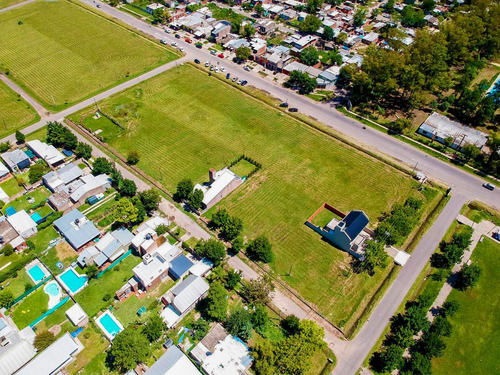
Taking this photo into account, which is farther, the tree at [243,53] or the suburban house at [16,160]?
the tree at [243,53]

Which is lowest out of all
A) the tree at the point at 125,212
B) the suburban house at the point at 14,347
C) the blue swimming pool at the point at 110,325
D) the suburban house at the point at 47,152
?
the suburban house at the point at 14,347

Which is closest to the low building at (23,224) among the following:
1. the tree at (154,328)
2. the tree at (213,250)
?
the tree at (154,328)

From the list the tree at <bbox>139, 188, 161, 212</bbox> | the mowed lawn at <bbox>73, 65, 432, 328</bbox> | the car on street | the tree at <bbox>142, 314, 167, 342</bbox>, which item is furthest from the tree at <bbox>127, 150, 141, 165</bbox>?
the car on street

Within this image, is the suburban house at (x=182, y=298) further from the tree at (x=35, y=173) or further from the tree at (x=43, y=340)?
the tree at (x=35, y=173)

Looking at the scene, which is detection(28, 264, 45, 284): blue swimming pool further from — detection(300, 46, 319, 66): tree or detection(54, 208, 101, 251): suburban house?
detection(300, 46, 319, 66): tree

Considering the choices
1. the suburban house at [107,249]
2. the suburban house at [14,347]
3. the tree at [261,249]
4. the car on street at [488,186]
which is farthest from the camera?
the car on street at [488,186]

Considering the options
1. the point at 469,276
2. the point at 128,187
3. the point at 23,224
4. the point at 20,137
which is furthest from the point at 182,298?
the point at 20,137

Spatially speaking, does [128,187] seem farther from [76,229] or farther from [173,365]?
[173,365]
